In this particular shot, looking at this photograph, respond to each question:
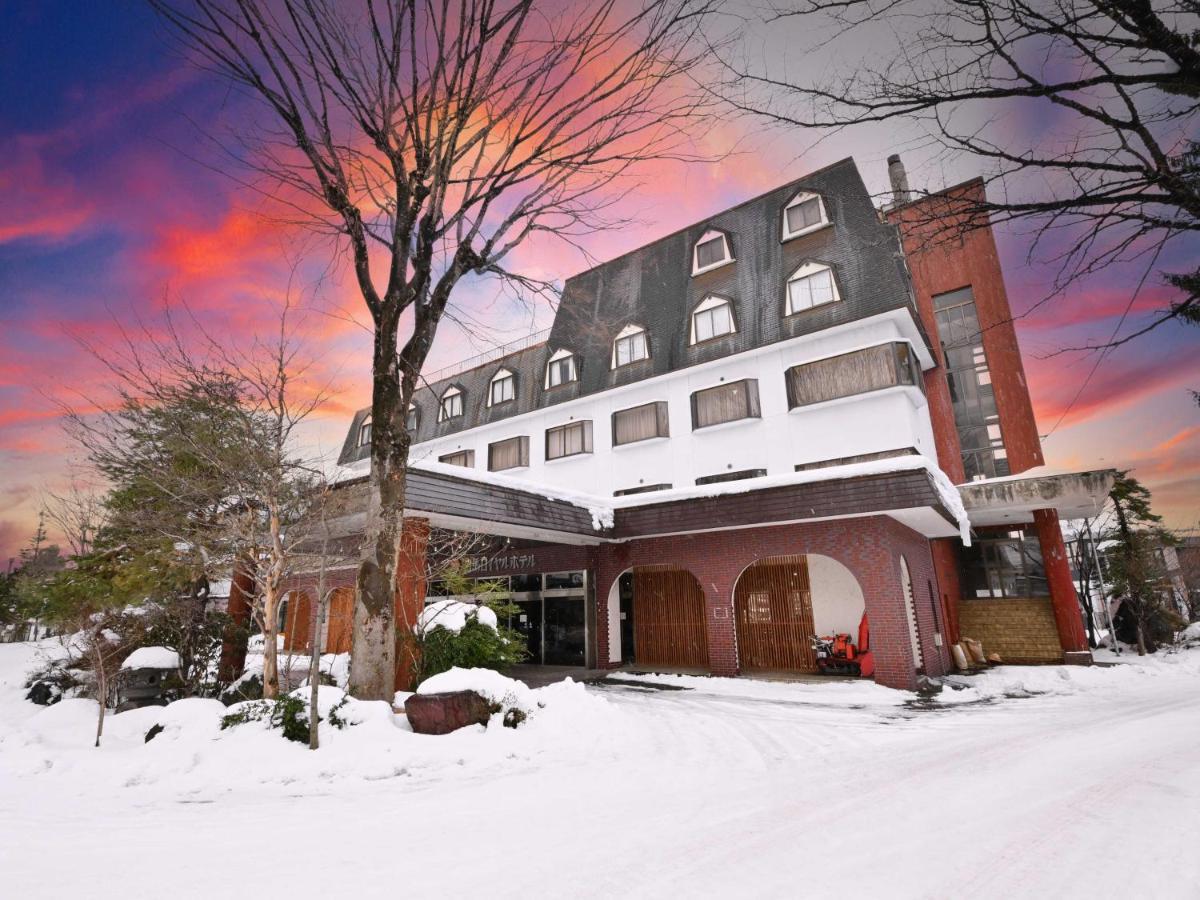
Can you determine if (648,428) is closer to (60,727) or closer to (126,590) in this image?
(126,590)

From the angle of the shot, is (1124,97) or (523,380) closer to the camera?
(1124,97)

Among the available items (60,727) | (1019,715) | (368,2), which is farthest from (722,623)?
(368,2)

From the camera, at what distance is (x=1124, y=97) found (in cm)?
365

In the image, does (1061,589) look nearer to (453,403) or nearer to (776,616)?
(776,616)

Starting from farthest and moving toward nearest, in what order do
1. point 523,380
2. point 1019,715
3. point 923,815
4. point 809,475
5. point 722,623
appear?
point 523,380
point 722,623
point 809,475
point 1019,715
point 923,815

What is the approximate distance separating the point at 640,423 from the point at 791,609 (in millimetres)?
7850

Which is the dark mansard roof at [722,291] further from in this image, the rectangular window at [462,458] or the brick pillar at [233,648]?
the brick pillar at [233,648]

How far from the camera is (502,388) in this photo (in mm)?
24609

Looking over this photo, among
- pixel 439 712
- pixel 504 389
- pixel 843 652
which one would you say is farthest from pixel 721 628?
pixel 504 389

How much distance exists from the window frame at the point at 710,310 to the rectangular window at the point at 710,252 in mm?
1696

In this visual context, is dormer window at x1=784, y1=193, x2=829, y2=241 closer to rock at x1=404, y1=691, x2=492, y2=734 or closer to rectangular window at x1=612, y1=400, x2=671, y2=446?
rectangular window at x1=612, y1=400, x2=671, y2=446

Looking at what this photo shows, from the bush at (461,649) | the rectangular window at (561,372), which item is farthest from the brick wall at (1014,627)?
the rectangular window at (561,372)

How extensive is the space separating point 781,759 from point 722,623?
24.6 ft

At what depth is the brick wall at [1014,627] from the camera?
55.0 feet
